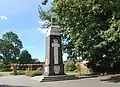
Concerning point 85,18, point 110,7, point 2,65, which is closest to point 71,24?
point 85,18

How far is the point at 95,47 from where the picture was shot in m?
29.3

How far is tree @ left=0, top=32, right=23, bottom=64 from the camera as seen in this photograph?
427ft

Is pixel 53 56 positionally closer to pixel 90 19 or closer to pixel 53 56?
pixel 53 56

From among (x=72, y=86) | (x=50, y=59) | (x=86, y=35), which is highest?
(x=86, y=35)

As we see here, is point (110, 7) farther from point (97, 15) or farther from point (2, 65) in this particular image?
point (2, 65)

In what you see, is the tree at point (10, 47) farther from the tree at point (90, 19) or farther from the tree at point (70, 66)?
the tree at point (90, 19)

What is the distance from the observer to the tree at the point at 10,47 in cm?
13012

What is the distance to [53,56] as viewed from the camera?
2925 cm

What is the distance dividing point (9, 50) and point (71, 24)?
344 ft

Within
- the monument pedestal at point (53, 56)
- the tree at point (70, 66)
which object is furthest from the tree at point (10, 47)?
the monument pedestal at point (53, 56)

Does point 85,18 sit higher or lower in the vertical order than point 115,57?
higher

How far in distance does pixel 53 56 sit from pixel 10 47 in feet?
352

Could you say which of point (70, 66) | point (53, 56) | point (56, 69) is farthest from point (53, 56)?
point (70, 66)

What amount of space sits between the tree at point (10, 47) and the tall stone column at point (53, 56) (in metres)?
99.0
